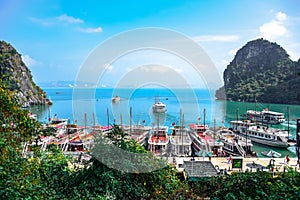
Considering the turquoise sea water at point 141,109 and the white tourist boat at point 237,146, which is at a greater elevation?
the turquoise sea water at point 141,109

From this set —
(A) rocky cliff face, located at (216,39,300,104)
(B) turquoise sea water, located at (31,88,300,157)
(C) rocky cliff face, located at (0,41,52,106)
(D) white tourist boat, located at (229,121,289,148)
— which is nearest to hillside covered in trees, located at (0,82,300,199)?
(B) turquoise sea water, located at (31,88,300,157)

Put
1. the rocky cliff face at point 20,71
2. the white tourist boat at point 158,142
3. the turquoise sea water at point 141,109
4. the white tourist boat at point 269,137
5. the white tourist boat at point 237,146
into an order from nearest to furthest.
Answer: the turquoise sea water at point 141,109 → the white tourist boat at point 158,142 → the white tourist boat at point 237,146 → the white tourist boat at point 269,137 → the rocky cliff face at point 20,71

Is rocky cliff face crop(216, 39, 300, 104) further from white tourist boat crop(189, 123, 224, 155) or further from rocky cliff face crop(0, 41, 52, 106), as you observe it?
rocky cliff face crop(0, 41, 52, 106)

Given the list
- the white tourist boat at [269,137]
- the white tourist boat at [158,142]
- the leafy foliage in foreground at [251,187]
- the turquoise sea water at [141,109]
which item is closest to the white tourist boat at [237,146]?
the white tourist boat at [269,137]

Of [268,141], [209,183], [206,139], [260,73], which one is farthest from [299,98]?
[209,183]

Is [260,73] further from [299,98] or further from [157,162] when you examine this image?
[157,162]

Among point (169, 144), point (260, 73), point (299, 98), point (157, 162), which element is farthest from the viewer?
point (260, 73)

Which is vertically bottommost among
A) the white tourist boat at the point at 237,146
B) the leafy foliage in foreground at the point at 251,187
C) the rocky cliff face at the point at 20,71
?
the white tourist boat at the point at 237,146

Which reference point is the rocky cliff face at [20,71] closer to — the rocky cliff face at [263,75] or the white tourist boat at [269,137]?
the white tourist boat at [269,137]
